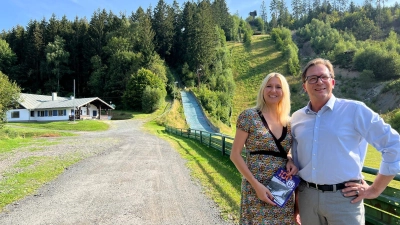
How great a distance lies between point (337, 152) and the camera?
2.40 metres

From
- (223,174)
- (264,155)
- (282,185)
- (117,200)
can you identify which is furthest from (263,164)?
(223,174)

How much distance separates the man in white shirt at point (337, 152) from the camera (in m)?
2.28

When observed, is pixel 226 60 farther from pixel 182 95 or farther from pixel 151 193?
pixel 151 193

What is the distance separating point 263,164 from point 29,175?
28.5 feet

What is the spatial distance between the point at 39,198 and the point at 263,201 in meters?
5.83

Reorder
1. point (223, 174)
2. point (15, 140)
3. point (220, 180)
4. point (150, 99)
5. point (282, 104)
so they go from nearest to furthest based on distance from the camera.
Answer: point (282, 104)
point (220, 180)
point (223, 174)
point (15, 140)
point (150, 99)

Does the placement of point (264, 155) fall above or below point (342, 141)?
below

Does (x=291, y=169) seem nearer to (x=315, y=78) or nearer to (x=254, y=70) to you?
(x=315, y=78)

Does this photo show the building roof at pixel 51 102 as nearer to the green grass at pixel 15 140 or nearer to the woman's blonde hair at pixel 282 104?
the green grass at pixel 15 140

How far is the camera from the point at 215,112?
5256cm

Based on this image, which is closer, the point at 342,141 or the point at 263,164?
the point at 342,141

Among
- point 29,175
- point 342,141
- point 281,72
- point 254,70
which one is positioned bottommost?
point 29,175

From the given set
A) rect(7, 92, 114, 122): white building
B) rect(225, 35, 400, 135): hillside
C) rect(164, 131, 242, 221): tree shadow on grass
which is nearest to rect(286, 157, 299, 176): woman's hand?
rect(164, 131, 242, 221): tree shadow on grass

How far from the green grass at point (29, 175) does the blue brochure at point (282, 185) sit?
5.77 metres
